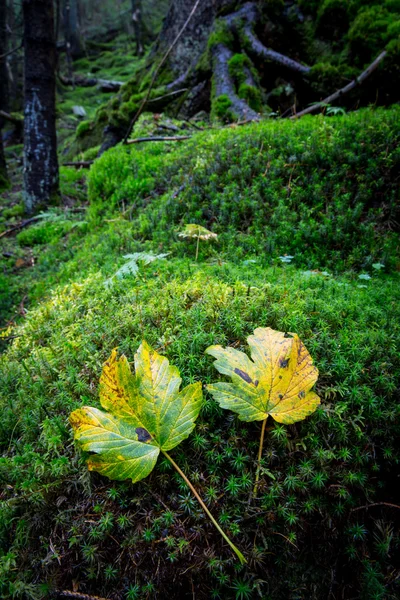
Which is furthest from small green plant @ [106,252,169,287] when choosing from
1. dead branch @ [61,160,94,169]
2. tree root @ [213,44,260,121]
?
dead branch @ [61,160,94,169]

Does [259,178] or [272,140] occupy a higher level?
[272,140]

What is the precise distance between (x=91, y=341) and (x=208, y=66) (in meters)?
7.01

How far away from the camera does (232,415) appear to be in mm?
1769

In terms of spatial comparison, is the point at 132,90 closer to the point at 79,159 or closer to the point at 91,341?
the point at 79,159

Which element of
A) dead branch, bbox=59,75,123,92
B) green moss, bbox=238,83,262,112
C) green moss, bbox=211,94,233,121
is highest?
dead branch, bbox=59,75,123,92

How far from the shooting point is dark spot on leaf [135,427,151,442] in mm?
1612

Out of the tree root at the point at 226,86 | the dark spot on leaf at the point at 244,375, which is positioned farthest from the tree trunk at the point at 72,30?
the dark spot on leaf at the point at 244,375

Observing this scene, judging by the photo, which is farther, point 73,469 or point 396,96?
point 396,96

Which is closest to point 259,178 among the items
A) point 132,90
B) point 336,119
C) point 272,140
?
point 272,140

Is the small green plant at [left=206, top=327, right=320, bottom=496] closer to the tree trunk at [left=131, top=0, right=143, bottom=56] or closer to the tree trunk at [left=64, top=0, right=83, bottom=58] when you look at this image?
the tree trunk at [left=64, top=0, right=83, bottom=58]

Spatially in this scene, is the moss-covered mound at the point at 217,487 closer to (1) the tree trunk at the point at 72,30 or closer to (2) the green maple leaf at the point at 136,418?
(2) the green maple leaf at the point at 136,418

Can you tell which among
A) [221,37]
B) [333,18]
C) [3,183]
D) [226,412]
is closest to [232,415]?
[226,412]

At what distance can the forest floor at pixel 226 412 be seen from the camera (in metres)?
1.49

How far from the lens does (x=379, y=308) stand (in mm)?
2434
